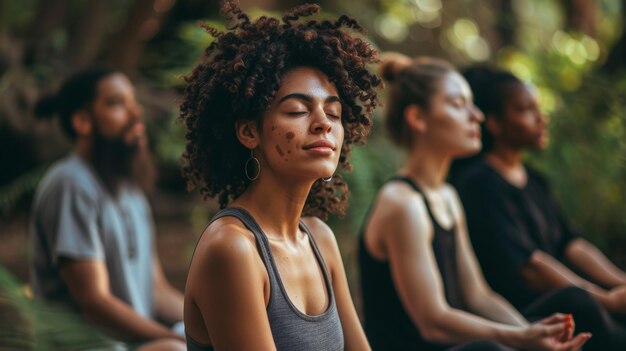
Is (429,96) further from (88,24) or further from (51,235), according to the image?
(88,24)

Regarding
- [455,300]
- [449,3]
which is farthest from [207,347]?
[449,3]

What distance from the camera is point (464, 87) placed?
3.68 metres

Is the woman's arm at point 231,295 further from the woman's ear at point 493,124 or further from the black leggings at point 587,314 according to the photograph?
the woman's ear at point 493,124

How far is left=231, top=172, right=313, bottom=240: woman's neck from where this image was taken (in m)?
2.25

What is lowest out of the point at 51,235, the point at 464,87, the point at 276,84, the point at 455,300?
the point at 455,300

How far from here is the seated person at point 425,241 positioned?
124 inches

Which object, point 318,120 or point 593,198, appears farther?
point 593,198

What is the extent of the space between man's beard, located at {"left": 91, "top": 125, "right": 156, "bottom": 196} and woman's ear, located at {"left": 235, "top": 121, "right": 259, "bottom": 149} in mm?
1741

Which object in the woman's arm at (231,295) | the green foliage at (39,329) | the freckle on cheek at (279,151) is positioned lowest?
the woman's arm at (231,295)

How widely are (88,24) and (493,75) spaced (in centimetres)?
341

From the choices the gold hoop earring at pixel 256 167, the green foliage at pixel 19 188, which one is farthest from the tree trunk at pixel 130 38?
the gold hoop earring at pixel 256 167

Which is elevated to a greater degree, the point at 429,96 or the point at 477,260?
the point at 429,96

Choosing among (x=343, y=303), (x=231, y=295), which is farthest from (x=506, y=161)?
(x=231, y=295)

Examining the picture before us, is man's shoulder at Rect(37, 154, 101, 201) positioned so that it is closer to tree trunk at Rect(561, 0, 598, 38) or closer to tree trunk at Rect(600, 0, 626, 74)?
tree trunk at Rect(600, 0, 626, 74)
